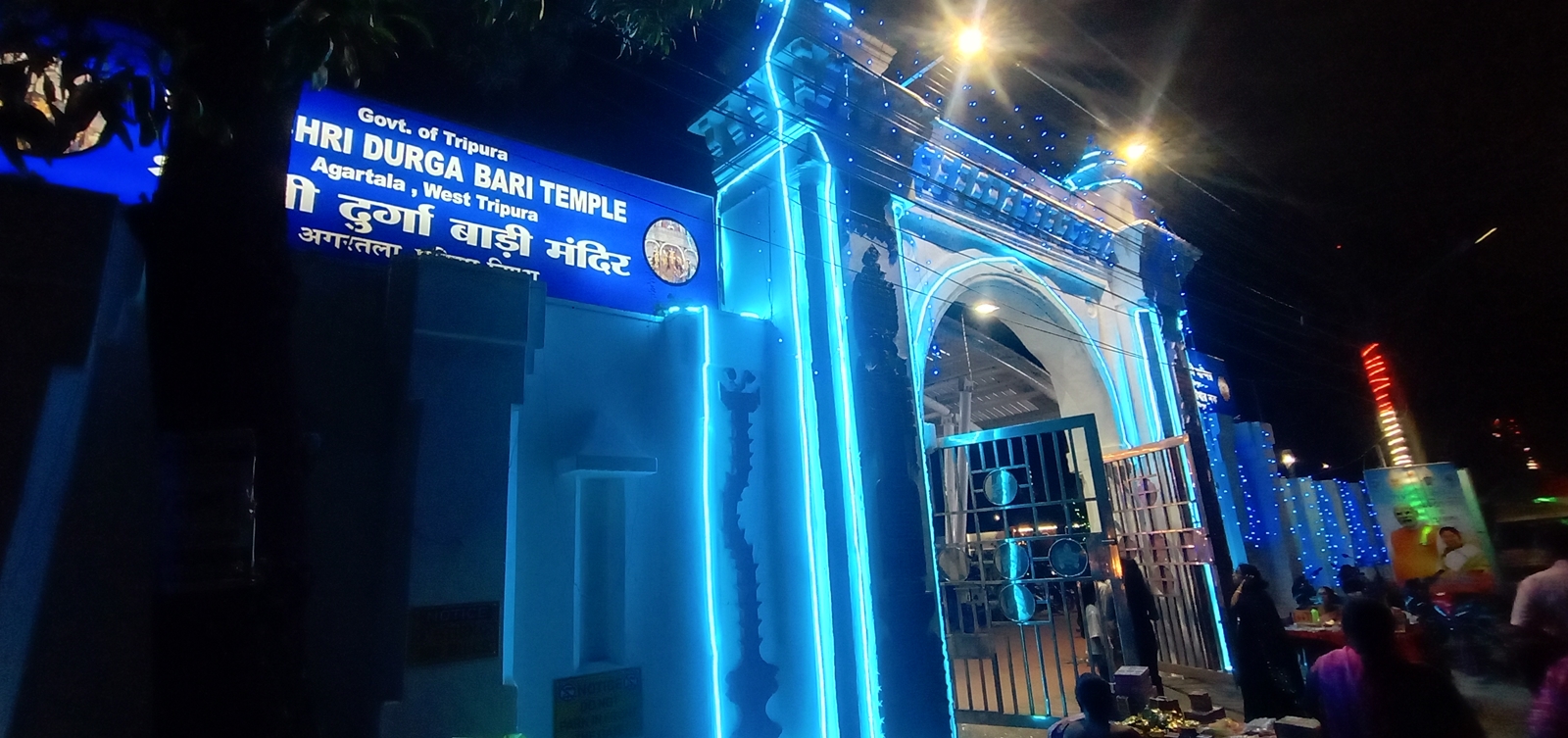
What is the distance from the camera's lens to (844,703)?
5602mm

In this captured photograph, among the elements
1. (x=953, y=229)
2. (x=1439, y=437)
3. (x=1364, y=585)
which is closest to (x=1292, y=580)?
(x=1364, y=585)

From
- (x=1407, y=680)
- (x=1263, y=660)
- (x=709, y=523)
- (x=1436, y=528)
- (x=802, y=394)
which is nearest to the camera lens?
(x=1407, y=680)

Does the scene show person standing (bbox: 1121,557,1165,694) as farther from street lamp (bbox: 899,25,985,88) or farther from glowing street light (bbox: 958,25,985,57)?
glowing street light (bbox: 958,25,985,57)

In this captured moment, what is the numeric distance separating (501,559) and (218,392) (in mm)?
1831

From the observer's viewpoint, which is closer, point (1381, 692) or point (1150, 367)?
point (1381, 692)

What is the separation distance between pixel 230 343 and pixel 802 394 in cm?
421

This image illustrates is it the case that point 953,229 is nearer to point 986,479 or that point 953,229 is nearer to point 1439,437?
point 986,479

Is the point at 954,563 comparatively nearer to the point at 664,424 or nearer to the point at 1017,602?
the point at 1017,602

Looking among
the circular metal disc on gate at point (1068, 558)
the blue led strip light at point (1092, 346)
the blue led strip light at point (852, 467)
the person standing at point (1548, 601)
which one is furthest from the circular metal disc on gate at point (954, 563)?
the person standing at point (1548, 601)

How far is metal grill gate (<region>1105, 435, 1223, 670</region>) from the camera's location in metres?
9.41

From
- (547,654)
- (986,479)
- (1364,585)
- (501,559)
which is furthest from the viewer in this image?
(1364,585)

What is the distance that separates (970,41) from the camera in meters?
8.27

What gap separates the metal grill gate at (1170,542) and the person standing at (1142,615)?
50.7 inches

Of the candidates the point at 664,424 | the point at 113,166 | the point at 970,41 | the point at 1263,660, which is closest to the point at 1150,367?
the point at 1263,660
